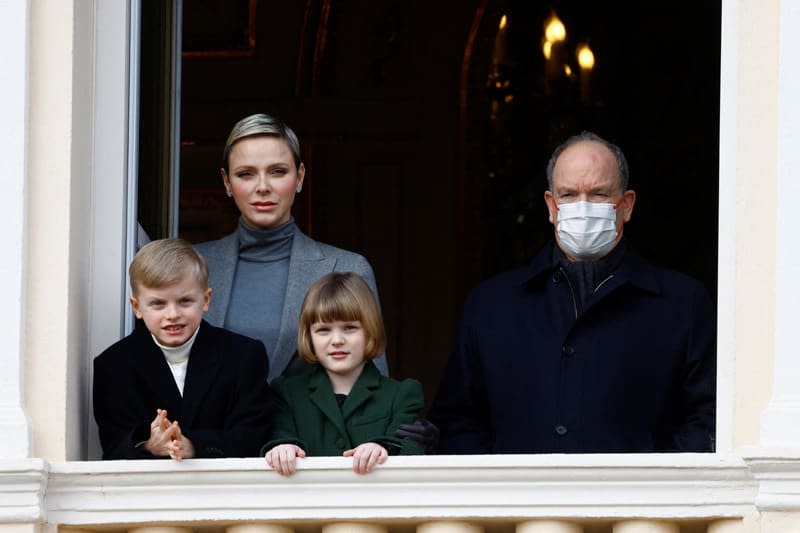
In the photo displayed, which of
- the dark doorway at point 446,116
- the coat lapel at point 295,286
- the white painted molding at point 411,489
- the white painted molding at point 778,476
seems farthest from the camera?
the dark doorway at point 446,116

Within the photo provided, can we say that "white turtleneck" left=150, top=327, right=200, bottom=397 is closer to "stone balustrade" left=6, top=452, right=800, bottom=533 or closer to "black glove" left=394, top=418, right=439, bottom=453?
"stone balustrade" left=6, top=452, right=800, bottom=533

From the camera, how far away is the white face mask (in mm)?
6941

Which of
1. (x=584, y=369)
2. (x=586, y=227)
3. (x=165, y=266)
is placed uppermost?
(x=586, y=227)

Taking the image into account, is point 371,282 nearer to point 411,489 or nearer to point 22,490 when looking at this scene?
point 411,489

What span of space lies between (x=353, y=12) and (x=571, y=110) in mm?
1157

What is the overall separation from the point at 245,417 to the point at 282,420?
0.13 metres

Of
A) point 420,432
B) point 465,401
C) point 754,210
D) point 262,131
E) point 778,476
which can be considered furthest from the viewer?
point 262,131

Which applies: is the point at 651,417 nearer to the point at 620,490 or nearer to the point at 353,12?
the point at 620,490

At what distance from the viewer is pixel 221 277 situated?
7164mm

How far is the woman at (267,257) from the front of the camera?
709cm

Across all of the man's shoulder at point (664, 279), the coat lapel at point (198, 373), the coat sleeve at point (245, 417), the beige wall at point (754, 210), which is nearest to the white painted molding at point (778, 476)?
the beige wall at point (754, 210)

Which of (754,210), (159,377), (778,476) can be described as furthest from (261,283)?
(778,476)

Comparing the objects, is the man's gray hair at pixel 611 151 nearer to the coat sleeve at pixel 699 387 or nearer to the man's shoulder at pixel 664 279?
the man's shoulder at pixel 664 279

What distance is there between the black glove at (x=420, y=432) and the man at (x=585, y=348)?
0.58ft
